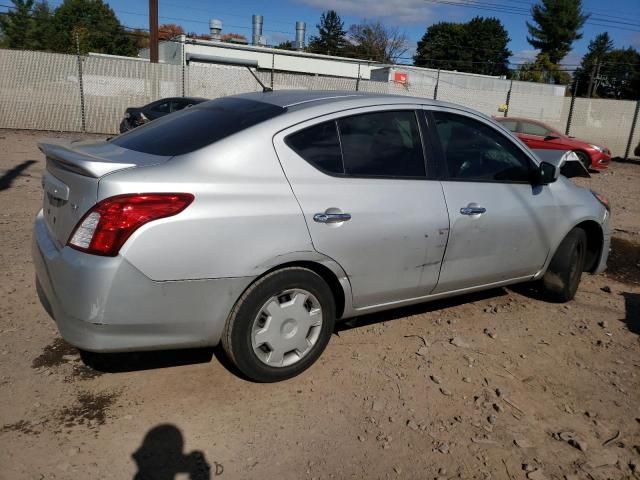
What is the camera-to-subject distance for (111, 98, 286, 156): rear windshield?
2936 millimetres

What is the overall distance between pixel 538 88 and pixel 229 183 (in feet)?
102

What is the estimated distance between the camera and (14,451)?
7.99ft

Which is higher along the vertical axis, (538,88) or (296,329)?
(538,88)

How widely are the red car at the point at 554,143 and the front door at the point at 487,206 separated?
11.9 meters

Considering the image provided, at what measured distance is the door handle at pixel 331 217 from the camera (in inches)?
115

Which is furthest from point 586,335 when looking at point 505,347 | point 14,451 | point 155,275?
point 14,451

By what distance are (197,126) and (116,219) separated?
3.19ft

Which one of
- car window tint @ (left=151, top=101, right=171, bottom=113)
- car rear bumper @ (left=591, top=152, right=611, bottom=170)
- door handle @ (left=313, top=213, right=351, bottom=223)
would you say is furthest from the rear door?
car rear bumper @ (left=591, top=152, right=611, bottom=170)

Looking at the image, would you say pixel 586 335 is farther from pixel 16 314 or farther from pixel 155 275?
pixel 16 314

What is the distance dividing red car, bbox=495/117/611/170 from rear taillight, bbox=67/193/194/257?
47.0ft

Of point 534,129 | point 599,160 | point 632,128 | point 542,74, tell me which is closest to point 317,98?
point 534,129

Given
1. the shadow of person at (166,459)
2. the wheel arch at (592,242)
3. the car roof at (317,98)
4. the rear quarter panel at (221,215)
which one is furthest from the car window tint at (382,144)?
the wheel arch at (592,242)

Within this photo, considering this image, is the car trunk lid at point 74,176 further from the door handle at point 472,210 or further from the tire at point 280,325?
the door handle at point 472,210

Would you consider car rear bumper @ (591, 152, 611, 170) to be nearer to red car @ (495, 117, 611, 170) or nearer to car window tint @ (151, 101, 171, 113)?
red car @ (495, 117, 611, 170)
